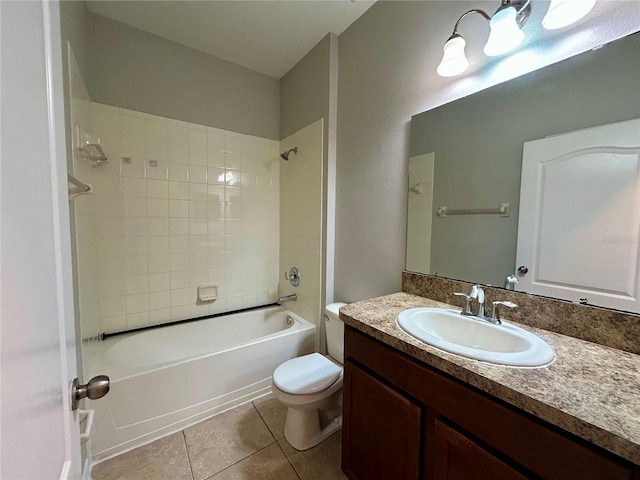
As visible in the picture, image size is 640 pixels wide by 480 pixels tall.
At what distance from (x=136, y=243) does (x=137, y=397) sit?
1.07 metres

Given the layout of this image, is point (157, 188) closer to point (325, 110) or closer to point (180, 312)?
point (180, 312)

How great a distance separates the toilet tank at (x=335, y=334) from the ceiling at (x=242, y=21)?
200cm

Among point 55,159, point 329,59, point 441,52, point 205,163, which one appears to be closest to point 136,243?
point 205,163

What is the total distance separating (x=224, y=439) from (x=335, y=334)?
89 cm

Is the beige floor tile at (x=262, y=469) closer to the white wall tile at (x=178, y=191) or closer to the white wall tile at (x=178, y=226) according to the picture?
the white wall tile at (x=178, y=226)

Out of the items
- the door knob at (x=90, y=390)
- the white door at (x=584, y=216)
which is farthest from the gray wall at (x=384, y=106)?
the door knob at (x=90, y=390)

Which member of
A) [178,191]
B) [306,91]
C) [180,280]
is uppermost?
[306,91]

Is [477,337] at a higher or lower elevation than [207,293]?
higher

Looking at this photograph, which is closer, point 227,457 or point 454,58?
point 454,58

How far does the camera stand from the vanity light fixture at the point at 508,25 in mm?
847

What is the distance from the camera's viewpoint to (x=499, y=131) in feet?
3.66

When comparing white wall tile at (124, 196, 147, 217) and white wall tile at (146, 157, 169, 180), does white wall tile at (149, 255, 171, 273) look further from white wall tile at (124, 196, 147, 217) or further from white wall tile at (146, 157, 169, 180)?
white wall tile at (146, 157, 169, 180)

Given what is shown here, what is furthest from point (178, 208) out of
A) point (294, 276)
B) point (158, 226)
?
point (294, 276)

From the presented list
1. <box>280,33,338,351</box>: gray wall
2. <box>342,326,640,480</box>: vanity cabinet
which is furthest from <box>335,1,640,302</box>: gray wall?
<box>342,326,640,480</box>: vanity cabinet
